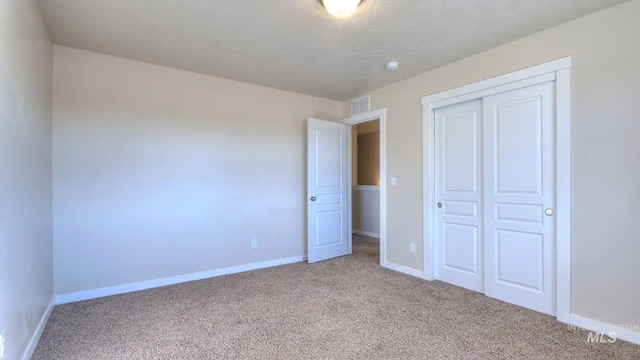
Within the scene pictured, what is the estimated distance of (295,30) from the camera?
263 cm

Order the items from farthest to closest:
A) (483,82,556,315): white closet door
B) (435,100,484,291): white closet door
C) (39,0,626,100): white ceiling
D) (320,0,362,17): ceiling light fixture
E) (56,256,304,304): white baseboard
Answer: (435,100,484,291): white closet door → (56,256,304,304): white baseboard → (483,82,556,315): white closet door → (39,0,626,100): white ceiling → (320,0,362,17): ceiling light fixture

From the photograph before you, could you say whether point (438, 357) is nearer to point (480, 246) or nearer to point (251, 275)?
point (480, 246)

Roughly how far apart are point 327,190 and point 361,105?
135 cm

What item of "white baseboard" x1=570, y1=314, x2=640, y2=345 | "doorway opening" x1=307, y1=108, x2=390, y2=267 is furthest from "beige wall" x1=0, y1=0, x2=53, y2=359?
"white baseboard" x1=570, y1=314, x2=640, y2=345

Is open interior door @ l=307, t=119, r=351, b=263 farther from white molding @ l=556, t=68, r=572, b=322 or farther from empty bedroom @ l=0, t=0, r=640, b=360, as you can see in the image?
white molding @ l=556, t=68, r=572, b=322

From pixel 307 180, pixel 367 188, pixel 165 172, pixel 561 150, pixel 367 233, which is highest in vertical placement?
pixel 561 150

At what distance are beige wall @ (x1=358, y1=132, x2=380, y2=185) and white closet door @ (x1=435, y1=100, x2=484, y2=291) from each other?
372cm

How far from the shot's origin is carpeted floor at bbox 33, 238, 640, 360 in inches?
80.5

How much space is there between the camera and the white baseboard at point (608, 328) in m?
2.14

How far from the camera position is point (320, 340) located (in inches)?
86.4

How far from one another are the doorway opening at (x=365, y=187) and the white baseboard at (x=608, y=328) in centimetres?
311

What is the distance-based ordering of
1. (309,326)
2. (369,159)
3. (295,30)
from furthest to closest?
1. (369,159)
2. (295,30)
3. (309,326)

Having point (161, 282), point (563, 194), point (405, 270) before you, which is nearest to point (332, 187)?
point (405, 270)

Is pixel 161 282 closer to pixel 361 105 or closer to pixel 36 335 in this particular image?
pixel 36 335
